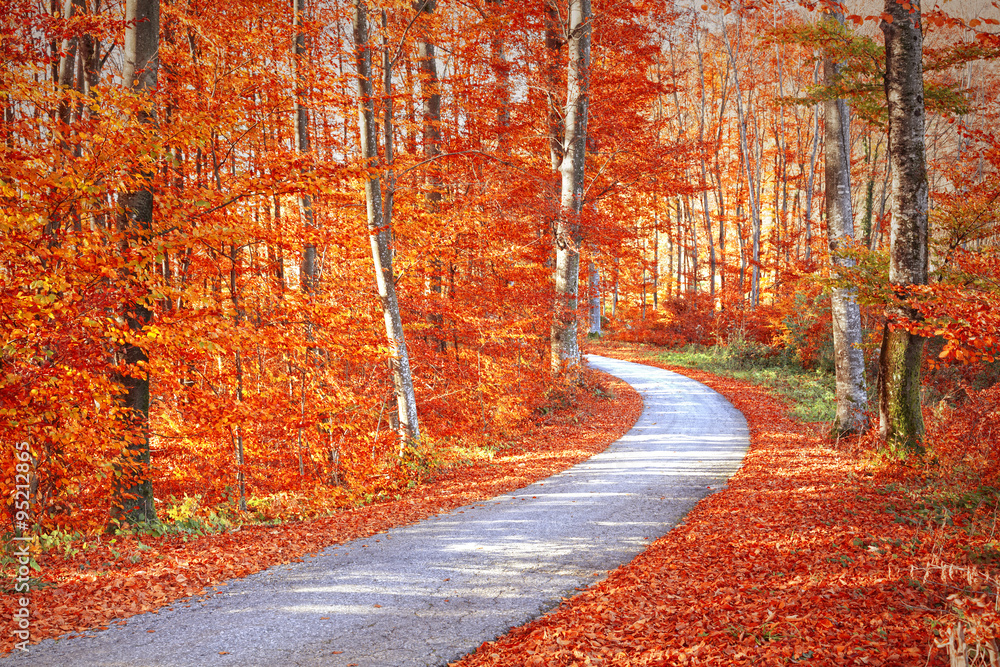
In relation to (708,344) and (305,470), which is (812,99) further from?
(708,344)

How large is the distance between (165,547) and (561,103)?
1499 cm

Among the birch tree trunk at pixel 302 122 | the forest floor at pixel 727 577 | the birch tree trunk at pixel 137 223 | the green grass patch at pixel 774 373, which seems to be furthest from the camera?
the green grass patch at pixel 774 373

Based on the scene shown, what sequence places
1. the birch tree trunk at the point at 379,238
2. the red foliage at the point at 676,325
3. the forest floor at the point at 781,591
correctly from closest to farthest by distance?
the forest floor at the point at 781,591, the birch tree trunk at the point at 379,238, the red foliage at the point at 676,325

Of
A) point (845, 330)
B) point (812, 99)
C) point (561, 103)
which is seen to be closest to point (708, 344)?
point (561, 103)

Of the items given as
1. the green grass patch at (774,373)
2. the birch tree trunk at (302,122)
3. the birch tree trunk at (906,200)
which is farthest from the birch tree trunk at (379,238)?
the green grass patch at (774,373)

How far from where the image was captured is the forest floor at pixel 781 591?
3660 mm

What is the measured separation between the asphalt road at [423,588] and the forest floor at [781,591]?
1.22 ft

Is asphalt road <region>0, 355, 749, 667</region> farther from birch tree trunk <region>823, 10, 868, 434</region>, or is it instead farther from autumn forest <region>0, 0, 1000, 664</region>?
birch tree trunk <region>823, 10, 868, 434</region>

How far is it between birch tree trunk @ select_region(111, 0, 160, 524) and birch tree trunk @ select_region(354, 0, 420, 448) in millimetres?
3325

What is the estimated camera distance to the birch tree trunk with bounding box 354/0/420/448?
33.3ft

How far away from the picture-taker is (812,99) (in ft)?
29.6

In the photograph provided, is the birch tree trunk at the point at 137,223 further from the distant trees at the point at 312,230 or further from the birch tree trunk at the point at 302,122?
the birch tree trunk at the point at 302,122

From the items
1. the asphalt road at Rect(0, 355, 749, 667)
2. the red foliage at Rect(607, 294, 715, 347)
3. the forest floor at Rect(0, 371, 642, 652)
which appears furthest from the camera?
the red foliage at Rect(607, 294, 715, 347)

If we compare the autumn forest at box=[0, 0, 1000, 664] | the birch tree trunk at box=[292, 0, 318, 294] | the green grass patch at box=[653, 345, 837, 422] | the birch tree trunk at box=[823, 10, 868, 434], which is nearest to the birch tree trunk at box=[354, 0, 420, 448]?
the autumn forest at box=[0, 0, 1000, 664]
